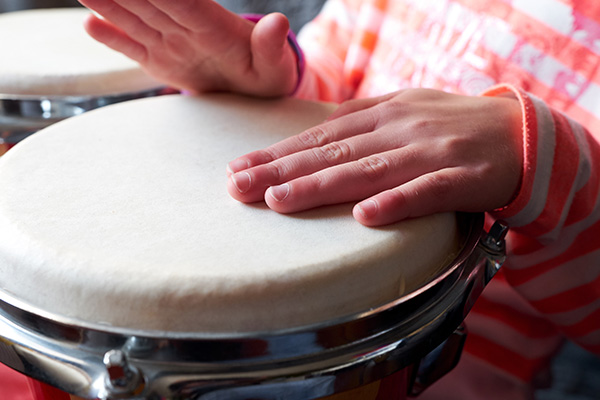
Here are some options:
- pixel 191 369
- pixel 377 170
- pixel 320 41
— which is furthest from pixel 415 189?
pixel 320 41

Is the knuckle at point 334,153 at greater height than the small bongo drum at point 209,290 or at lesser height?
greater

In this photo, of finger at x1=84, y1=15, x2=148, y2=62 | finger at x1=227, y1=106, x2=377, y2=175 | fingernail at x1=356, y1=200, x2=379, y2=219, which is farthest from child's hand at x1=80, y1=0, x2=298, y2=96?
fingernail at x1=356, y1=200, x2=379, y2=219

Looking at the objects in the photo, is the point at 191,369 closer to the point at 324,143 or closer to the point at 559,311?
the point at 324,143

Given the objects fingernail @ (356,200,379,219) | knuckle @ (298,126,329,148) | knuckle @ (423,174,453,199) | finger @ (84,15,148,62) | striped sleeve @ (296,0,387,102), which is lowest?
striped sleeve @ (296,0,387,102)

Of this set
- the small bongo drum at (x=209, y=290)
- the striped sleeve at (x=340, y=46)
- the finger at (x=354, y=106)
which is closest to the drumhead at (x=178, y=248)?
the small bongo drum at (x=209, y=290)

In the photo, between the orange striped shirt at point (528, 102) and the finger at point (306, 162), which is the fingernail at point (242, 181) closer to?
the finger at point (306, 162)

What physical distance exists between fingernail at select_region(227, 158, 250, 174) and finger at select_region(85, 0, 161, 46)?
8.0 inches

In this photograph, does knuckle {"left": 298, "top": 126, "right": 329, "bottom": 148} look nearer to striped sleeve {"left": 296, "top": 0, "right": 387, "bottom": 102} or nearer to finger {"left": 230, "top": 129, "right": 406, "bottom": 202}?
finger {"left": 230, "top": 129, "right": 406, "bottom": 202}

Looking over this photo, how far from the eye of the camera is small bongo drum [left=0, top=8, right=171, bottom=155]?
558 mm

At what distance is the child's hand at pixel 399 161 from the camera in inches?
14.1

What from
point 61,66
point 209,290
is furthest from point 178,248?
point 61,66

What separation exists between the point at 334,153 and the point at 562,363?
75 centimetres

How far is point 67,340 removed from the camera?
31 centimetres

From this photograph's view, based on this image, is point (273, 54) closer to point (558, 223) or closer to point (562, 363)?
point (558, 223)
